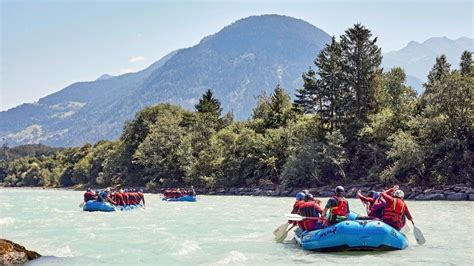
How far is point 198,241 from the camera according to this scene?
828 inches

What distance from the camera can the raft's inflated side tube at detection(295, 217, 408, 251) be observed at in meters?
16.8

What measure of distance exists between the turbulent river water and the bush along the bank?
16985mm

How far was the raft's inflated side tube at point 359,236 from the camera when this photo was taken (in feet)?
55.0

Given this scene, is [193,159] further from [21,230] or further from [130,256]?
[130,256]

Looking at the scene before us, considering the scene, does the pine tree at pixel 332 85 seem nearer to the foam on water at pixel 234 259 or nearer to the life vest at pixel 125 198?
the life vest at pixel 125 198

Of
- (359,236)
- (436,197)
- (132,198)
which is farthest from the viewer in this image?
(436,197)

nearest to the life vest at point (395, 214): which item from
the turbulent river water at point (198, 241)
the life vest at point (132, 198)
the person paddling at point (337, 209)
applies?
the turbulent river water at point (198, 241)

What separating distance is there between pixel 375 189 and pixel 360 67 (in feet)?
51.5

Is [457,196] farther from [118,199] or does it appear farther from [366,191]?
[118,199]

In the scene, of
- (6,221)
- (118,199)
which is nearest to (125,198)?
(118,199)

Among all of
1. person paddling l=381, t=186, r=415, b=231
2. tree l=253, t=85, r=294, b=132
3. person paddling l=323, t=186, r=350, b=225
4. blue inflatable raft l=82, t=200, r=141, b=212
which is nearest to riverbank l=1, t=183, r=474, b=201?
tree l=253, t=85, r=294, b=132

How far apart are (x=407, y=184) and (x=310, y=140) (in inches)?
504

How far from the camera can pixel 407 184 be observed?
161 ft

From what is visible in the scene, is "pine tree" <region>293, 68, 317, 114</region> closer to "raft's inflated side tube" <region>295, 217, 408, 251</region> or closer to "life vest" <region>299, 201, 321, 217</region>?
"life vest" <region>299, 201, 321, 217</region>
